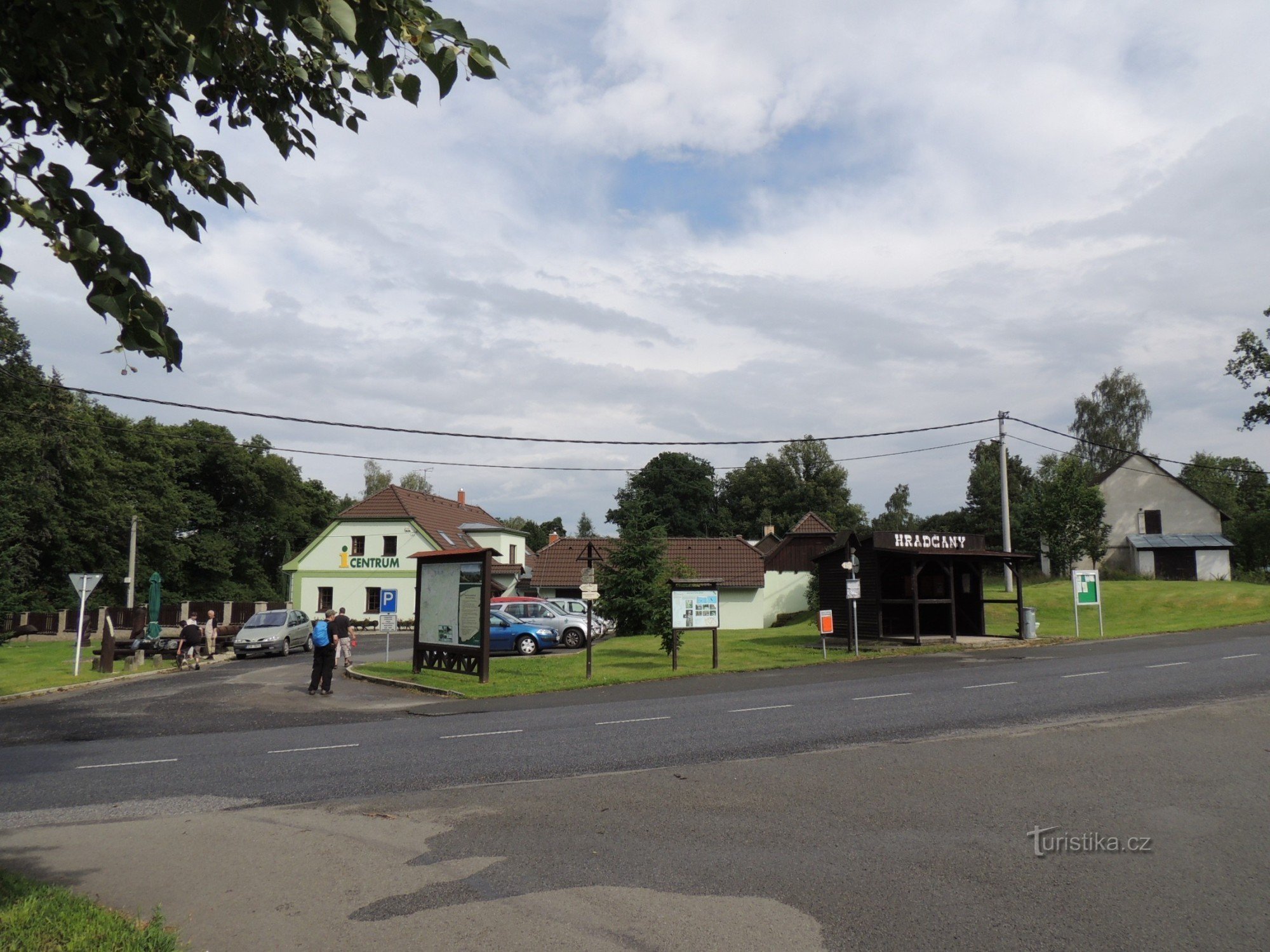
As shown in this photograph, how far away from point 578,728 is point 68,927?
8776mm

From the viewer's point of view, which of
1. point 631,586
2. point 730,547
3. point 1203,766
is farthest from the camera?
point 730,547

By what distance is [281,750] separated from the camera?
40.4ft

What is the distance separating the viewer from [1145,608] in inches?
1544

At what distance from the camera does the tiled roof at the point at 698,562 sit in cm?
4838

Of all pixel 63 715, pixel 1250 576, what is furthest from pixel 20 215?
pixel 1250 576

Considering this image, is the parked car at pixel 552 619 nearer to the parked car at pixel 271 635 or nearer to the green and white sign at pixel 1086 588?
the parked car at pixel 271 635

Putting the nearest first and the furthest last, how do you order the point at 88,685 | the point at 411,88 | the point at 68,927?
the point at 411,88, the point at 68,927, the point at 88,685

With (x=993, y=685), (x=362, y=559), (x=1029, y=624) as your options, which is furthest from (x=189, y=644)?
(x=1029, y=624)

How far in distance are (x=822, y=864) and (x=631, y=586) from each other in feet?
86.8

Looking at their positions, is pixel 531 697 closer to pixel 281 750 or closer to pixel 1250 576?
pixel 281 750

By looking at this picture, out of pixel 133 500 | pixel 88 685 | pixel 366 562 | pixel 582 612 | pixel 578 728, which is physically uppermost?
pixel 133 500

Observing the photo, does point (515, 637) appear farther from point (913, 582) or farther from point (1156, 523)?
point (1156, 523)

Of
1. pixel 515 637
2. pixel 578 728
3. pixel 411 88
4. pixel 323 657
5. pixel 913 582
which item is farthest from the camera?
pixel 515 637

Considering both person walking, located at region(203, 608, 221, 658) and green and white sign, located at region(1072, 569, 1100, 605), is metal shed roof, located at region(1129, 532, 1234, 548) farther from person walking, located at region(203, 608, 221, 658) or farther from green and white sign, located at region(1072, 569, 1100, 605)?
person walking, located at region(203, 608, 221, 658)
